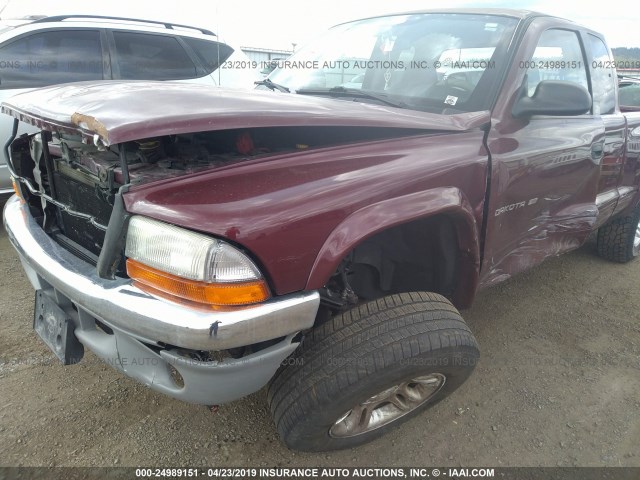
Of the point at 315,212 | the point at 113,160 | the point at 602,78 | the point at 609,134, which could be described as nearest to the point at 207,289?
the point at 315,212

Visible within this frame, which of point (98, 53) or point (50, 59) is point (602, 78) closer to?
point (98, 53)

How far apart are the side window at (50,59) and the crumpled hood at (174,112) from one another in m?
2.79

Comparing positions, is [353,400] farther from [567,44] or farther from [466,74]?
[567,44]

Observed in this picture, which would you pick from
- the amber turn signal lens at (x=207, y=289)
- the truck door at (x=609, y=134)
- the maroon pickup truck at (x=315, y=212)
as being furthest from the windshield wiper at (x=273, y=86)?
the truck door at (x=609, y=134)

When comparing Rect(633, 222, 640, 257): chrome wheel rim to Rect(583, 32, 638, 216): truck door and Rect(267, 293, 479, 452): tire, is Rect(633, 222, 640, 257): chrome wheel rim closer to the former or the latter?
Rect(583, 32, 638, 216): truck door

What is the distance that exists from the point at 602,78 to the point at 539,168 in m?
1.40

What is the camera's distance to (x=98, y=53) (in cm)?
454

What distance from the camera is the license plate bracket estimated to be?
1.80m

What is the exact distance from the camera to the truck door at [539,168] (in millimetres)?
2123

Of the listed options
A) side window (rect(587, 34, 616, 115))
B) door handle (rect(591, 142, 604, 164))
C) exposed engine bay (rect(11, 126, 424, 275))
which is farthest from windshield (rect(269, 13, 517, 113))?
side window (rect(587, 34, 616, 115))

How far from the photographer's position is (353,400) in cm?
171

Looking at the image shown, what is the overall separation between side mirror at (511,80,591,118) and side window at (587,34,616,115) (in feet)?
3.06

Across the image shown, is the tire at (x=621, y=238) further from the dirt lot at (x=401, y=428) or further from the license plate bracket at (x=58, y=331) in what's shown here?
the license plate bracket at (x=58, y=331)

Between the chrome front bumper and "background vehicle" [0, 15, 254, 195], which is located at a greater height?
"background vehicle" [0, 15, 254, 195]
